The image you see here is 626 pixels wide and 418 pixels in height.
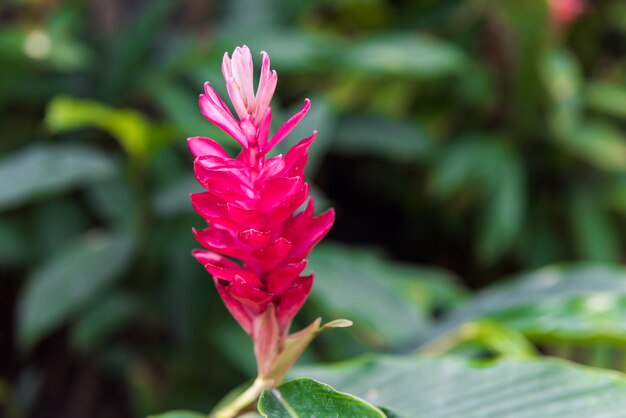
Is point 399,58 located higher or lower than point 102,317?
higher

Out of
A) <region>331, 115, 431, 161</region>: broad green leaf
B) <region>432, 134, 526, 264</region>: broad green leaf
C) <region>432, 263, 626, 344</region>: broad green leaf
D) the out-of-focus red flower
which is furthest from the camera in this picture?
the out-of-focus red flower

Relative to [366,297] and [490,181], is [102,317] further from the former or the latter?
[490,181]

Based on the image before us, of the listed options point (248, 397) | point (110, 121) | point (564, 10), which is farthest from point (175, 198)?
point (564, 10)

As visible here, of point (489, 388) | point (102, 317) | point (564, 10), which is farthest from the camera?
point (564, 10)

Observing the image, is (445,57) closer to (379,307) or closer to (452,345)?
(379,307)

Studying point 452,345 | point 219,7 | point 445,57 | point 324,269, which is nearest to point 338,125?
point 445,57

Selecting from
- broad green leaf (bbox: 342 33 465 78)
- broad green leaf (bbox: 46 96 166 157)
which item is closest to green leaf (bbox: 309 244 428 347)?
broad green leaf (bbox: 46 96 166 157)

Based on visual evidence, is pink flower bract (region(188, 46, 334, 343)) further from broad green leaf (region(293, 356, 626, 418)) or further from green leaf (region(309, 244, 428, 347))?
green leaf (region(309, 244, 428, 347))
